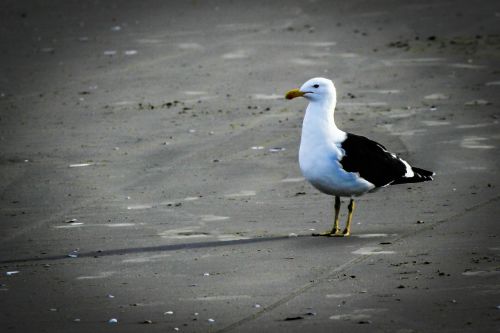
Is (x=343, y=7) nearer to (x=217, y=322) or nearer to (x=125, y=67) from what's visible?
(x=125, y=67)

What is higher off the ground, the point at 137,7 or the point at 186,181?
the point at 137,7

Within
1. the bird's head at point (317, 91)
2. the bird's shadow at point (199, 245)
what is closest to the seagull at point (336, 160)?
the bird's head at point (317, 91)

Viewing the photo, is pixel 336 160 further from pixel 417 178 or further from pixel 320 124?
pixel 417 178

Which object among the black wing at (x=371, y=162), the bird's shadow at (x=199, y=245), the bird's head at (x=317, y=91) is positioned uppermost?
the bird's head at (x=317, y=91)

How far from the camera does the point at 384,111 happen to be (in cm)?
1689

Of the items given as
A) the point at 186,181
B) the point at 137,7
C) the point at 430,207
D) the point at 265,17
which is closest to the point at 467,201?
the point at 430,207

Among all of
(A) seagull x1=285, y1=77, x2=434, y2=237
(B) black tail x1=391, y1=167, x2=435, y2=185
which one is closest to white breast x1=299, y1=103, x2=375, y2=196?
(A) seagull x1=285, y1=77, x2=434, y2=237

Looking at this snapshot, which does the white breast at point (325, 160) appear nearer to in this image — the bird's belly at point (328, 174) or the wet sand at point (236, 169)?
the bird's belly at point (328, 174)

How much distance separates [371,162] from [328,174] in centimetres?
56

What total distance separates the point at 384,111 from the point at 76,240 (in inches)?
268

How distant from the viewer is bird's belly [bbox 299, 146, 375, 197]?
36.2ft

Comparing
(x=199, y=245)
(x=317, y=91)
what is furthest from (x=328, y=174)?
(x=199, y=245)

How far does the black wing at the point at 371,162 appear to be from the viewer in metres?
11.2

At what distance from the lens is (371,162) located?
11375 millimetres
